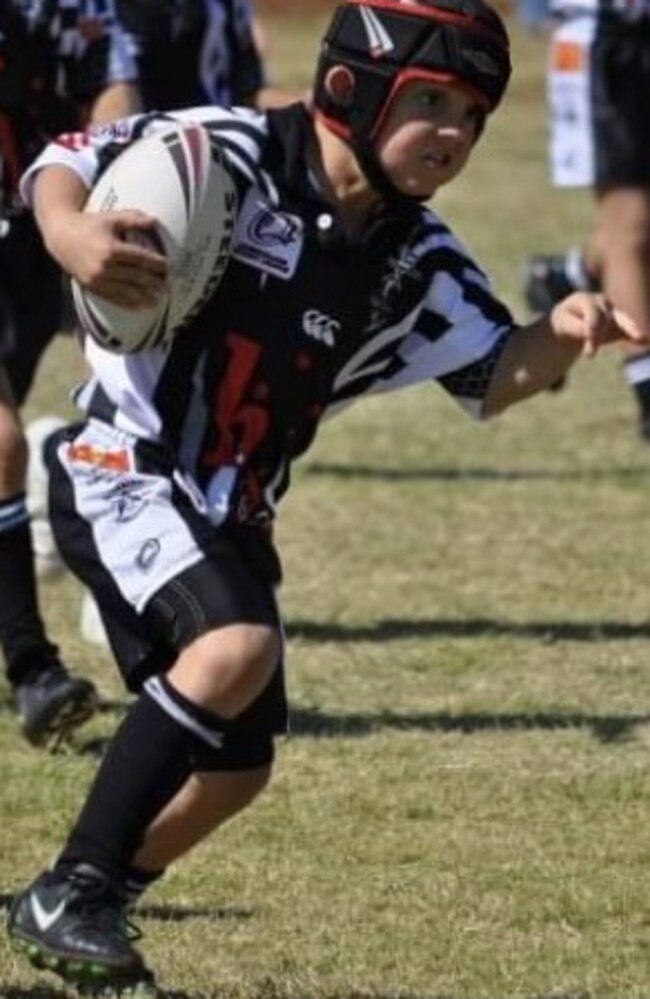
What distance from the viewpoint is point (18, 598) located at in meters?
7.06

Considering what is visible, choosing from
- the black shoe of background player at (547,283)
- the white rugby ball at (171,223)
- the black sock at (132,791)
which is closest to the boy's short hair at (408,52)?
the white rugby ball at (171,223)

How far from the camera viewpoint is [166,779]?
506 cm

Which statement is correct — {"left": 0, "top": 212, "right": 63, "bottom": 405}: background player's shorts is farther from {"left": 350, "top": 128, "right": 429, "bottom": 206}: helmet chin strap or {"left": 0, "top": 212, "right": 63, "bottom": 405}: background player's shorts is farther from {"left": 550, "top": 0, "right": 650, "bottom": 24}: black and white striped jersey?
{"left": 550, "top": 0, "right": 650, "bottom": 24}: black and white striped jersey

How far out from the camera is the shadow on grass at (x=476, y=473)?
408 inches

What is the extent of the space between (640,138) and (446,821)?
4.59 m

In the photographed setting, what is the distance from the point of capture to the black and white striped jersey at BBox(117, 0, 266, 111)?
8572mm

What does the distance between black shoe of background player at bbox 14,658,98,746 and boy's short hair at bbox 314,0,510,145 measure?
185 centimetres

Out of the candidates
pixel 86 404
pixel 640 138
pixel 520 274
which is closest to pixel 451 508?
pixel 640 138

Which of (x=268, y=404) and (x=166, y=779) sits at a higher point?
(x=268, y=404)

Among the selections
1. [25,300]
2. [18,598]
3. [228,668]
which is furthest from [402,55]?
[25,300]

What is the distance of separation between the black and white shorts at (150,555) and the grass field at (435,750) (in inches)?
21.8

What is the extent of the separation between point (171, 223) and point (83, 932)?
1.11 metres

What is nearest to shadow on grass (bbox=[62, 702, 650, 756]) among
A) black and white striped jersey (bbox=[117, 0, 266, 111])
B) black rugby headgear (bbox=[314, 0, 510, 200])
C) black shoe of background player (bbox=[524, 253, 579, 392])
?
black and white striped jersey (bbox=[117, 0, 266, 111])

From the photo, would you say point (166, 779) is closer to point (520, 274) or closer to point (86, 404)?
point (86, 404)
